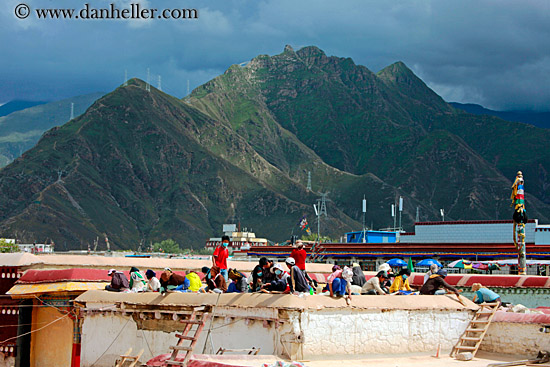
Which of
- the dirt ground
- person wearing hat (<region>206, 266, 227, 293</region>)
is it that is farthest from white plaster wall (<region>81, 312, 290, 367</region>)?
person wearing hat (<region>206, 266, 227, 293</region>)

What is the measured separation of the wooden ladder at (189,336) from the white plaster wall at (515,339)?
6782 mm

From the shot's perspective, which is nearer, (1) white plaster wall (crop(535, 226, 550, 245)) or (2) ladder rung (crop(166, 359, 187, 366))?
(2) ladder rung (crop(166, 359, 187, 366))

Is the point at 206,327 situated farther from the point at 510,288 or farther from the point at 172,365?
the point at 510,288

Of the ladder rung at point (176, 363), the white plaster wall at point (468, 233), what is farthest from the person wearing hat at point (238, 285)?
the white plaster wall at point (468, 233)

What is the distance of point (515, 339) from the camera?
17.0m

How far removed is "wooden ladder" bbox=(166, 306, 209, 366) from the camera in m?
14.5

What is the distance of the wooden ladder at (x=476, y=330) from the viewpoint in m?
17.0

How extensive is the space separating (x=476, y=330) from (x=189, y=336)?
6.65 m

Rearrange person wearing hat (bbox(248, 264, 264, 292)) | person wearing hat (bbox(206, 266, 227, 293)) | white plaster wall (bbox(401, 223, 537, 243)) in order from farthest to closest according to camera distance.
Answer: white plaster wall (bbox(401, 223, 537, 243))
person wearing hat (bbox(206, 266, 227, 293))
person wearing hat (bbox(248, 264, 264, 292))

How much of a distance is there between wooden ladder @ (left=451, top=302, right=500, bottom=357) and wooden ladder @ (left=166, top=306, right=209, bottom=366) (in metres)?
5.80

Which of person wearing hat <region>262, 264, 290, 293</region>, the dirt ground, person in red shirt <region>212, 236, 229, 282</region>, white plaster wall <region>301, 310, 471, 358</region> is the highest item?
person in red shirt <region>212, 236, 229, 282</region>

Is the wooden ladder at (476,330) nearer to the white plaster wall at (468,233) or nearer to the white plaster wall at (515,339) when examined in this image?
the white plaster wall at (515,339)

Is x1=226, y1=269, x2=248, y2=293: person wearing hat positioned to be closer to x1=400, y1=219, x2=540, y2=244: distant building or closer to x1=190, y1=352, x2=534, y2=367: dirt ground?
x1=190, y1=352, x2=534, y2=367: dirt ground

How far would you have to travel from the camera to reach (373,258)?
7100cm
